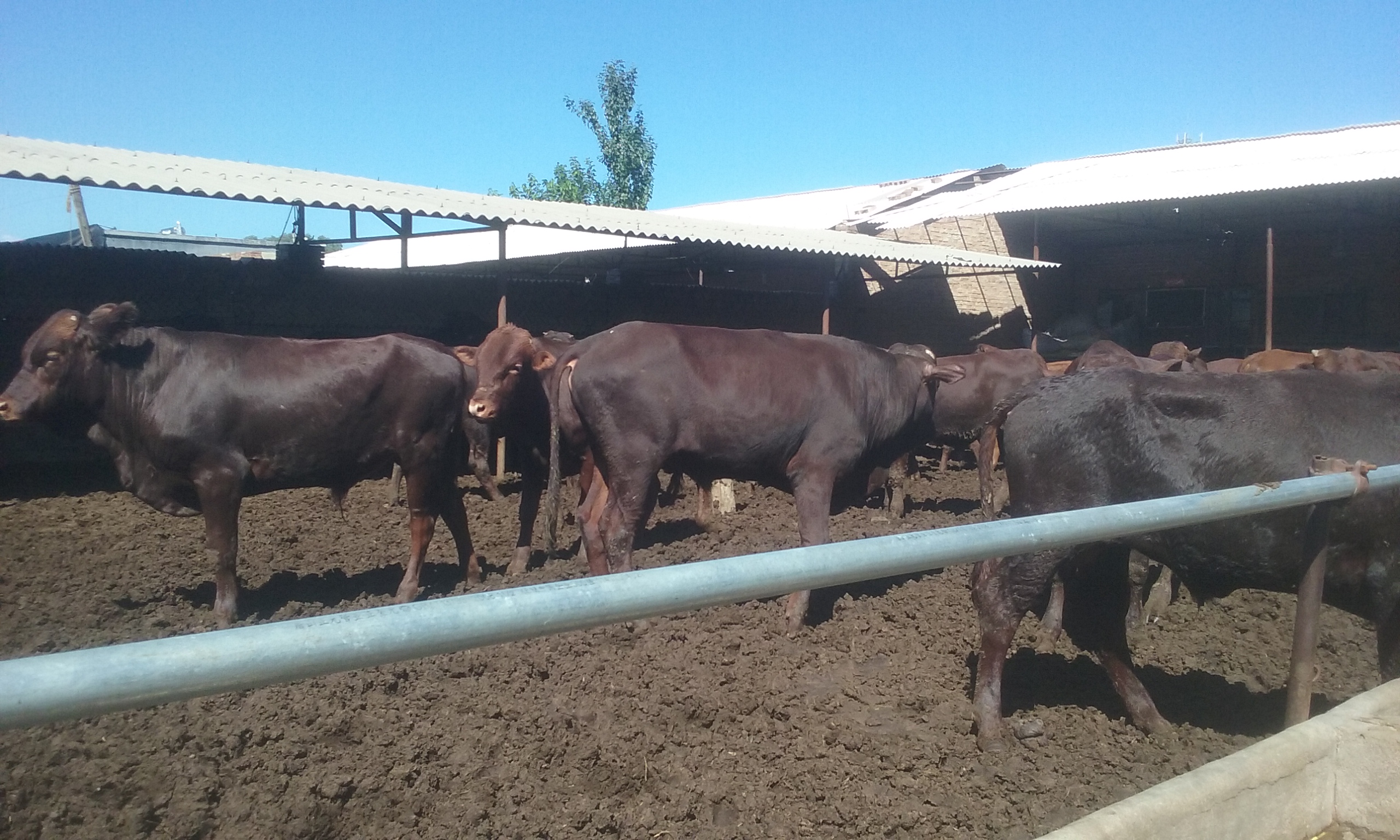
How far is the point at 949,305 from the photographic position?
20.9 meters

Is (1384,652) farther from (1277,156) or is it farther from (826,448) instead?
(1277,156)

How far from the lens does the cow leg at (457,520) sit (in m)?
7.54

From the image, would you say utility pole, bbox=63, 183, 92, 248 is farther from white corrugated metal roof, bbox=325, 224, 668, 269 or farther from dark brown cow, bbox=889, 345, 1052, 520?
dark brown cow, bbox=889, 345, 1052, 520

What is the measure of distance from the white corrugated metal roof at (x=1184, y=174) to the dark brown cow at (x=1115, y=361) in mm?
5878

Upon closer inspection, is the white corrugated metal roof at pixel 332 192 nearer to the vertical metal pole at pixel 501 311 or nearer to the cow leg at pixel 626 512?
the vertical metal pole at pixel 501 311

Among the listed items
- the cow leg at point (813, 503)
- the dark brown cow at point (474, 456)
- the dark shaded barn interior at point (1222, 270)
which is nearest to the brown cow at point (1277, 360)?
the dark shaded barn interior at point (1222, 270)

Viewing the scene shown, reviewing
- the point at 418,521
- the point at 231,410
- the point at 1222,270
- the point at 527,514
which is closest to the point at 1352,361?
the point at 527,514

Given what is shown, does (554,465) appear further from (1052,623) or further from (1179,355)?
(1179,355)

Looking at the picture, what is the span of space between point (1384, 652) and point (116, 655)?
4771 mm

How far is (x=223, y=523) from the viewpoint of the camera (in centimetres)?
646

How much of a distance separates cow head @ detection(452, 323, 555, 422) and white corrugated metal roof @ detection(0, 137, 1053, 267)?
3.03 m

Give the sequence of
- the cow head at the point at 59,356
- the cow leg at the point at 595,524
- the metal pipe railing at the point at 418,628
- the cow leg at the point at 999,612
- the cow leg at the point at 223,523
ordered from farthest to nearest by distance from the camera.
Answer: the cow leg at the point at 595,524 → the cow head at the point at 59,356 → the cow leg at the point at 223,523 → the cow leg at the point at 999,612 → the metal pipe railing at the point at 418,628

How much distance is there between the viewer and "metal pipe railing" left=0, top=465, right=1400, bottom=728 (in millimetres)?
1225

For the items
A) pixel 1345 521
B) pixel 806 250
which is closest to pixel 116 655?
pixel 1345 521
